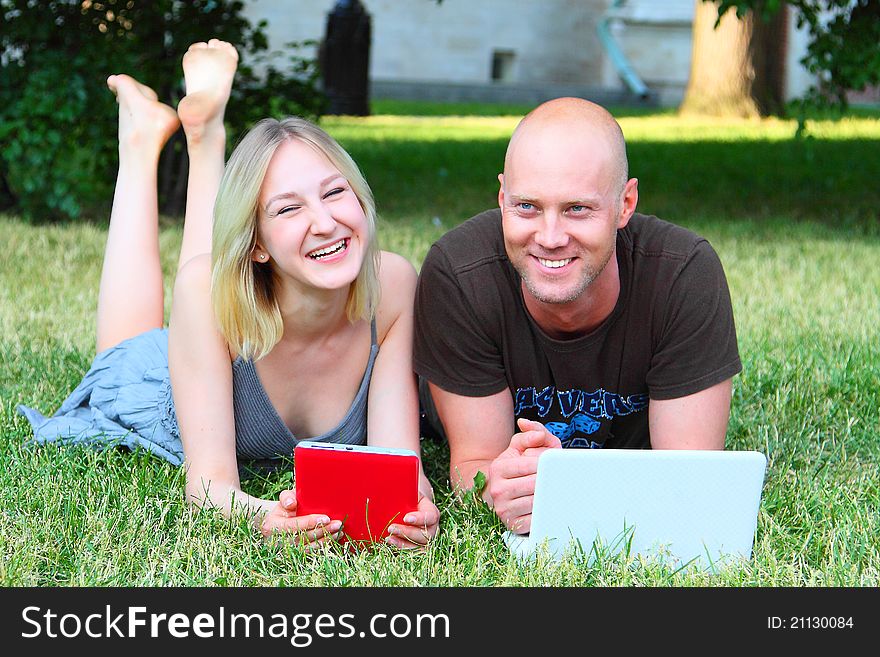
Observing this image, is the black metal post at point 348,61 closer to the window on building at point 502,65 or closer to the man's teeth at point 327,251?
the window on building at point 502,65

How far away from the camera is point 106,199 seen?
817 cm

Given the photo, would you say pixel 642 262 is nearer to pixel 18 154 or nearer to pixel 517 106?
pixel 18 154

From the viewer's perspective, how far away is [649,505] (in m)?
2.60

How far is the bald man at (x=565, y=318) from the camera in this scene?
2684 millimetres

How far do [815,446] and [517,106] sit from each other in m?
18.8

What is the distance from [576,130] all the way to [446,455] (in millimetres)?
1295

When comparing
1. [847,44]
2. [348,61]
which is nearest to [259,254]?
[847,44]

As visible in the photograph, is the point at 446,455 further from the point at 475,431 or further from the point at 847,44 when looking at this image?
the point at 847,44

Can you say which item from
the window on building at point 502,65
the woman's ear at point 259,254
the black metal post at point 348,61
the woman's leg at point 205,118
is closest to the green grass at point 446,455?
the woman's ear at point 259,254

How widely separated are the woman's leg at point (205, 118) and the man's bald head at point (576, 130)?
5.59ft

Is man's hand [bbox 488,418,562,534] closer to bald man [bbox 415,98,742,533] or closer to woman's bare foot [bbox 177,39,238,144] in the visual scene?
bald man [bbox 415,98,742,533]

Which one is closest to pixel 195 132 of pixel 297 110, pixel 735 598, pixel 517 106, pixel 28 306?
pixel 28 306

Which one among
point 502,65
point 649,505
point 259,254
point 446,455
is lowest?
point 446,455

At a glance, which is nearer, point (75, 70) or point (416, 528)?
point (416, 528)
